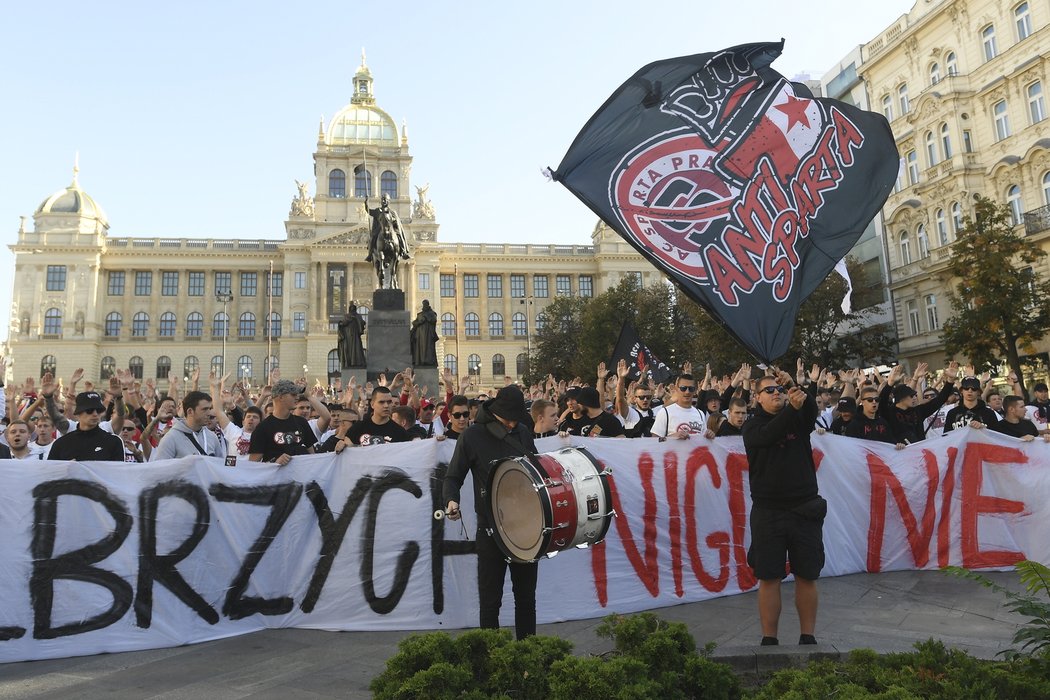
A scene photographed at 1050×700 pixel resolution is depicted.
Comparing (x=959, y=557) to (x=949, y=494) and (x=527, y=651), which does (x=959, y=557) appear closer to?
(x=949, y=494)

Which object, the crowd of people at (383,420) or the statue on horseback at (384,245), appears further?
the statue on horseback at (384,245)

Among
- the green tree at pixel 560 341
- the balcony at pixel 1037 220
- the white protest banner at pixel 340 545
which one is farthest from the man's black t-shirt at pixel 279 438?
the green tree at pixel 560 341

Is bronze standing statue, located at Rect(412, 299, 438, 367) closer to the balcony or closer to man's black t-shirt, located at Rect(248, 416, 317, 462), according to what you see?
man's black t-shirt, located at Rect(248, 416, 317, 462)

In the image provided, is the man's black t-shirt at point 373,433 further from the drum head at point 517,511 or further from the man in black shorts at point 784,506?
the man in black shorts at point 784,506

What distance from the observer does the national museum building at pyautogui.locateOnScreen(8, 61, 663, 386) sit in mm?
77688

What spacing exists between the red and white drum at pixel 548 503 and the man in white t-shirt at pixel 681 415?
2952 mm

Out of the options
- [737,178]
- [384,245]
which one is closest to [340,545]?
[737,178]

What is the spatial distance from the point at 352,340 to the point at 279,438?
1286 cm

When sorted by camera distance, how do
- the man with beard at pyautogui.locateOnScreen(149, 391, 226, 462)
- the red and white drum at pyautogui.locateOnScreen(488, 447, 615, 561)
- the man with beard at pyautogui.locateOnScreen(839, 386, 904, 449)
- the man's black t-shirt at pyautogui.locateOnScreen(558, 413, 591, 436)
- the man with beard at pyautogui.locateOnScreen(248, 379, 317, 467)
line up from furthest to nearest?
the man with beard at pyautogui.locateOnScreen(839, 386, 904, 449) → the man's black t-shirt at pyautogui.locateOnScreen(558, 413, 591, 436) → the man with beard at pyautogui.locateOnScreen(149, 391, 226, 462) → the man with beard at pyautogui.locateOnScreen(248, 379, 317, 467) → the red and white drum at pyautogui.locateOnScreen(488, 447, 615, 561)

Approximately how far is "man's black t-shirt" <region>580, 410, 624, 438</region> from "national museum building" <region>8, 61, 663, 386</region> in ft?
223

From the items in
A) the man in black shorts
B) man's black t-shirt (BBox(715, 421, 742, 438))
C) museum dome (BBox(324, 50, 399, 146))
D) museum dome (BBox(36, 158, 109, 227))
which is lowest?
the man in black shorts

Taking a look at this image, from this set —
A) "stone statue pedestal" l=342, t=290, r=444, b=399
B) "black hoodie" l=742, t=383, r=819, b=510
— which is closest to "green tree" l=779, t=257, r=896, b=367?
"stone statue pedestal" l=342, t=290, r=444, b=399

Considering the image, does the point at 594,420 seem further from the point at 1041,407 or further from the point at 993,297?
the point at 993,297

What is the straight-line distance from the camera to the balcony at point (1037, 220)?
97.9 ft
